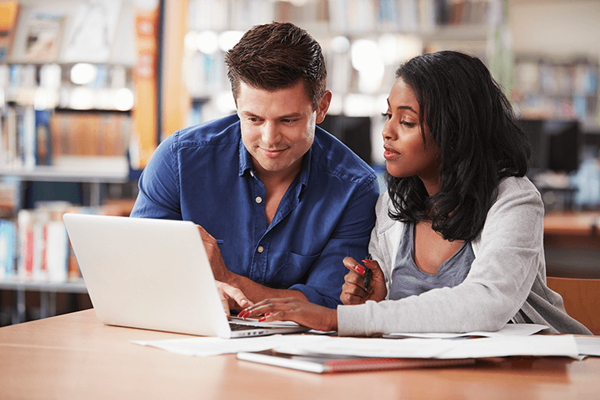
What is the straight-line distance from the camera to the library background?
3193 millimetres

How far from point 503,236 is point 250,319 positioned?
518 millimetres

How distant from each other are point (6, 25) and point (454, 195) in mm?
2995

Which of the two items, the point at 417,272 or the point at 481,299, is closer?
the point at 481,299

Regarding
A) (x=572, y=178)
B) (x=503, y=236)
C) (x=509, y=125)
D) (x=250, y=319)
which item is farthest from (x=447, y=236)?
(x=572, y=178)

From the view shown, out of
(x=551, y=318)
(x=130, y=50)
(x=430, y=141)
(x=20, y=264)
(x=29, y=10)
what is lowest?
(x=20, y=264)

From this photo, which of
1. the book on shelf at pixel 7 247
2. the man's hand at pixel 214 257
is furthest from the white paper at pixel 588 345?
the book on shelf at pixel 7 247

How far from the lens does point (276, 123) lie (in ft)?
4.75

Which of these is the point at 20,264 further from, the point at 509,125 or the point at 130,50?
the point at 509,125

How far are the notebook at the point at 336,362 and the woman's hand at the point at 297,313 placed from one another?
13 centimetres

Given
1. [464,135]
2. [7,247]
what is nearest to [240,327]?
[464,135]

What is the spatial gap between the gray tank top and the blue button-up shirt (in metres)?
0.17

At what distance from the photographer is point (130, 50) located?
332 centimetres

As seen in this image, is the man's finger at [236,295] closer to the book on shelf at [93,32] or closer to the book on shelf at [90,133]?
the book on shelf at [90,133]

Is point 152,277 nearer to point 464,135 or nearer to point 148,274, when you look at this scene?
point 148,274
